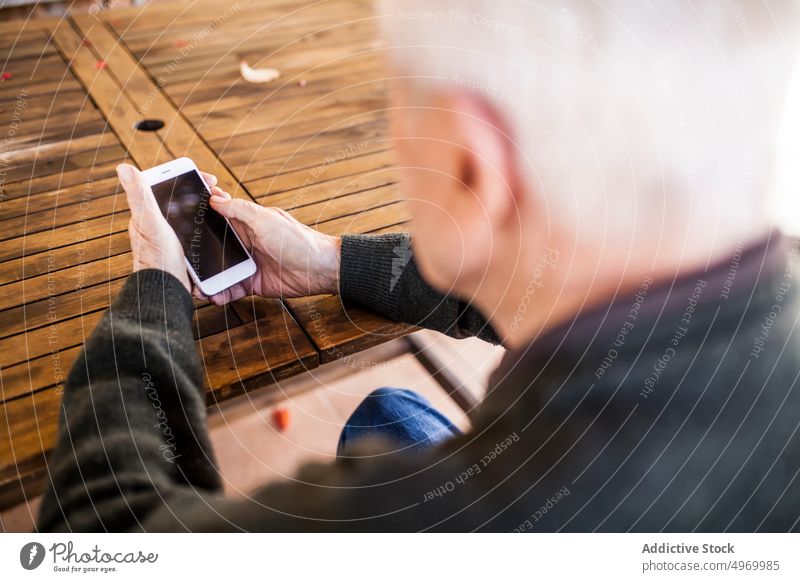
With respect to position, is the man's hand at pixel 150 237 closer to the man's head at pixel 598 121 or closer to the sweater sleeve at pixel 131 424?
the sweater sleeve at pixel 131 424

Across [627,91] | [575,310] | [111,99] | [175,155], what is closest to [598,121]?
[627,91]

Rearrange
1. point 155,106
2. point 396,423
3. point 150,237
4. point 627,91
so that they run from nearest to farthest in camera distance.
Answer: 1. point 627,91
2. point 150,237
3. point 396,423
4. point 155,106

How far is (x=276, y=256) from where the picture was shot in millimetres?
569

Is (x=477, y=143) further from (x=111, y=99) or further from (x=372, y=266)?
(x=111, y=99)

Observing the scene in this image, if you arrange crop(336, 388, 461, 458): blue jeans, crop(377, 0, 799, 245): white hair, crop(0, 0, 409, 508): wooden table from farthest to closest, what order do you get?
crop(336, 388, 461, 458): blue jeans < crop(0, 0, 409, 508): wooden table < crop(377, 0, 799, 245): white hair

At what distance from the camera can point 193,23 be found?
0.95m

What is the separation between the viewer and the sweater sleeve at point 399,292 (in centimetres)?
56

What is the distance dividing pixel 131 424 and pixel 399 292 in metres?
0.22

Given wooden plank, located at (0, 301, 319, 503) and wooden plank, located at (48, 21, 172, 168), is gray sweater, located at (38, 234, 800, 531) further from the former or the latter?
wooden plank, located at (48, 21, 172, 168)

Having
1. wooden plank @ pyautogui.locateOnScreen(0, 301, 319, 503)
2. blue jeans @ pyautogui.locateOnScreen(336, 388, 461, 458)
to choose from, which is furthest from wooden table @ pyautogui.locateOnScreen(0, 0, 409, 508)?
blue jeans @ pyautogui.locateOnScreen(336, 388, 461, 458)

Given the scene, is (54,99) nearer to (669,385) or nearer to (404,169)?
(404,169)

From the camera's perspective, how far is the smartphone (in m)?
0.54

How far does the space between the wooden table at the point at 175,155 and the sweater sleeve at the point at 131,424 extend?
2cm

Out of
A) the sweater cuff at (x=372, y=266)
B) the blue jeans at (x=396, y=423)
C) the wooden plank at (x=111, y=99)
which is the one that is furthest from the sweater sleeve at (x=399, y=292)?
the wooden plank at (x=111, y=99)
